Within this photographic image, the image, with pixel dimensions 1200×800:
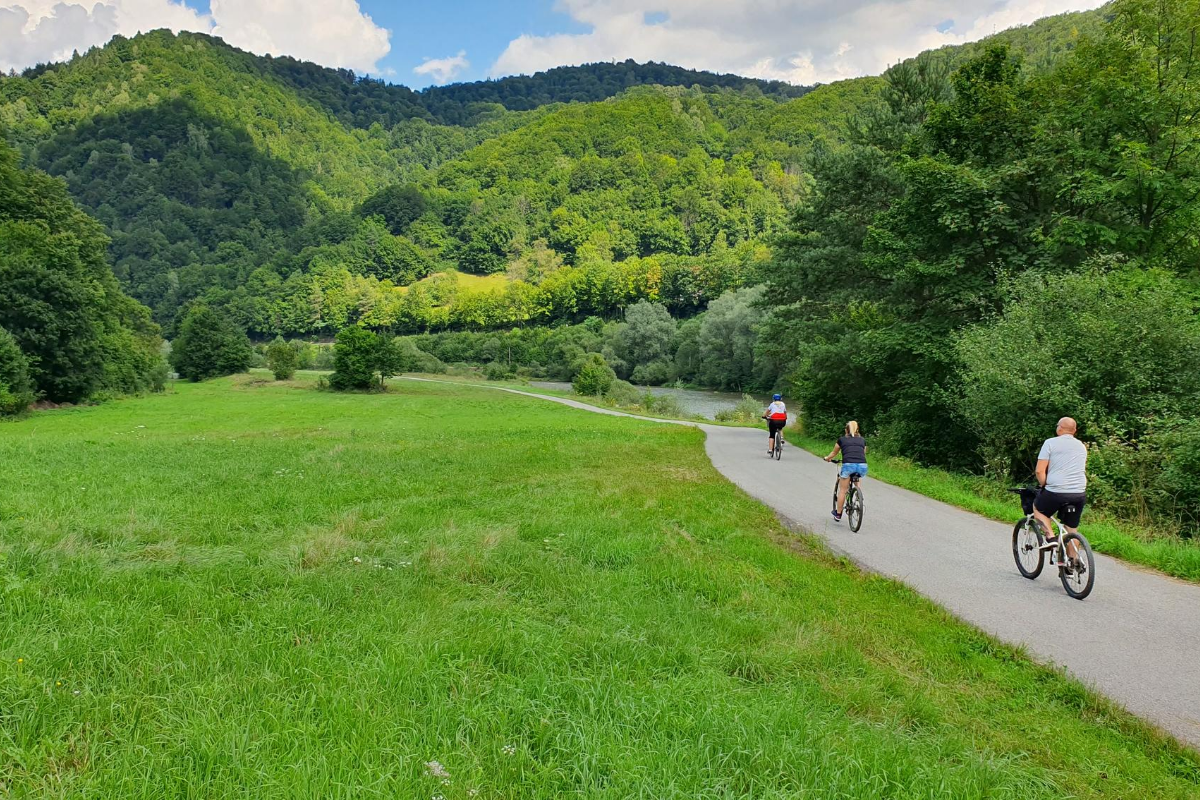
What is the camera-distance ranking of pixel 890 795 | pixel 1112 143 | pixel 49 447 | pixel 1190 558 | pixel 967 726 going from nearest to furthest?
pixel 890 795, pixel 967 726, pixel 1190 558, pixel 49 447, pixel 1112 143

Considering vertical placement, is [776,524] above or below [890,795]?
below

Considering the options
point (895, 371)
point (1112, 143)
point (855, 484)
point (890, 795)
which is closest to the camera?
point (890, 795)

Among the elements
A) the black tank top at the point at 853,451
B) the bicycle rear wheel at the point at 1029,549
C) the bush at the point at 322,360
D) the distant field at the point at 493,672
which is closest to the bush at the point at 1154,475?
the bicycle rear wheel at the point at 1029,549

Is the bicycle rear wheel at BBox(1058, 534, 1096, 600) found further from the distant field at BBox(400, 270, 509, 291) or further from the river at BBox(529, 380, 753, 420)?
the distant field at BBox(400, 270, 509, 291)

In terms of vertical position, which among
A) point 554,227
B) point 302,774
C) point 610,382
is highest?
point 554,227

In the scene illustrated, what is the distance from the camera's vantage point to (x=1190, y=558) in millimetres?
7973

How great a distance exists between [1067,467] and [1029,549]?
123 centimetres

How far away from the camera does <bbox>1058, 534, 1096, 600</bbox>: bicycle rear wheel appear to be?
6.86 meters

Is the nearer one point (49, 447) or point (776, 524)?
point (776, 524)

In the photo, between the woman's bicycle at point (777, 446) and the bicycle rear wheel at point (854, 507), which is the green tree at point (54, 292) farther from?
the bicycle rear wheel at point (854, 507)

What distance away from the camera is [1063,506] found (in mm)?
7336

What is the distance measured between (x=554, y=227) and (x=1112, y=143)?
619 ft

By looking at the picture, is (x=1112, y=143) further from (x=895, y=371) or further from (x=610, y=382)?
(x=610, y=382)

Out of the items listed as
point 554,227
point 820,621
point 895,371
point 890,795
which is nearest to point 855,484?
point 820,621
